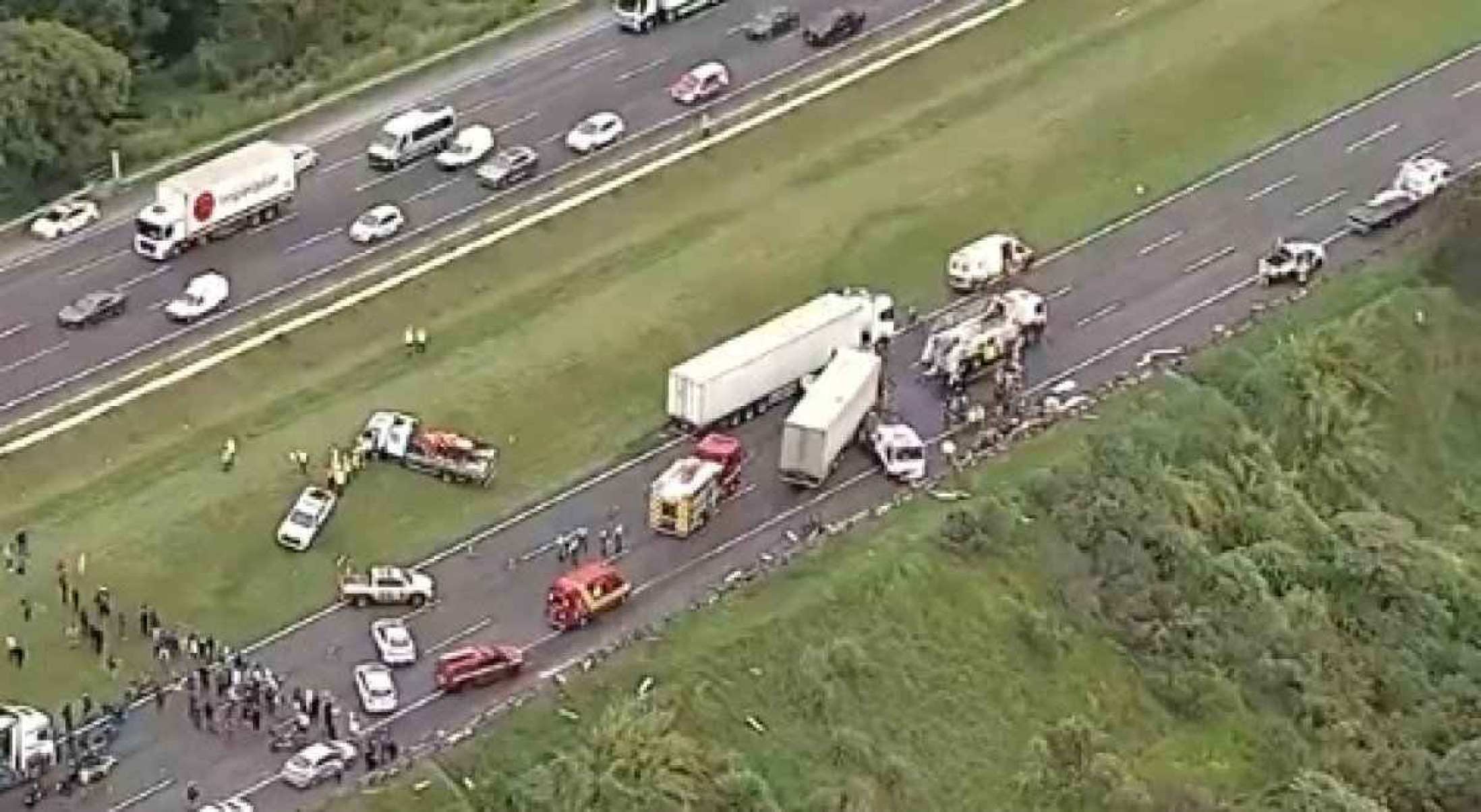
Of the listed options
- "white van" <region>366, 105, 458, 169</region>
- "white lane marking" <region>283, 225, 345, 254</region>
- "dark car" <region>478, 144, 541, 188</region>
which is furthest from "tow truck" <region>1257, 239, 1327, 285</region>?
"white lane marking" <region>283, 225, 345, 254</region>

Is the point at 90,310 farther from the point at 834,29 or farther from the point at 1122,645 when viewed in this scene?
the point at 1122,645

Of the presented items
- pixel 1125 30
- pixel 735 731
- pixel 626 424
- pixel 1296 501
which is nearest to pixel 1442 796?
pixel 1296 501

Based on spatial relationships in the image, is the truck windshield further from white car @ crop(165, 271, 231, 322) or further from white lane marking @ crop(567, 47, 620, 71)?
white lane marking @ crop(567, 47, 620, 71)

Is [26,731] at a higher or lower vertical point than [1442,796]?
higher

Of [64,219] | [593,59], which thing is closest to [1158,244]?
[593,59]

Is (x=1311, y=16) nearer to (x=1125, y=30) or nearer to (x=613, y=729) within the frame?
(x=1125, y=30)

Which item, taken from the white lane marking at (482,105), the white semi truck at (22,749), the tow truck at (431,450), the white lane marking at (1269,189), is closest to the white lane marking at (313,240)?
the white lane marking at (482,105)
